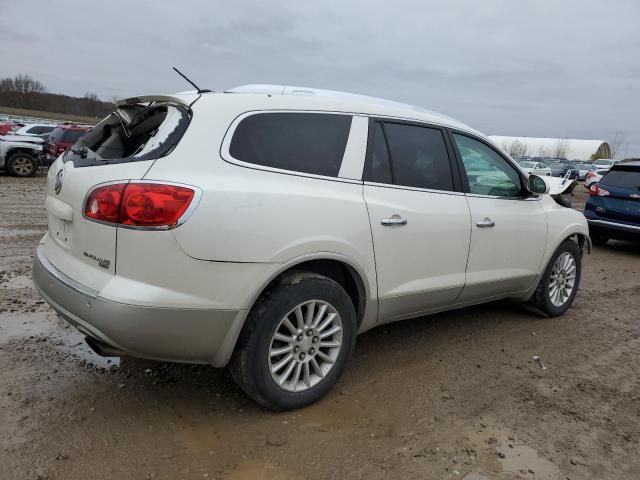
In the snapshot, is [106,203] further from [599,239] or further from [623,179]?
[599,239]

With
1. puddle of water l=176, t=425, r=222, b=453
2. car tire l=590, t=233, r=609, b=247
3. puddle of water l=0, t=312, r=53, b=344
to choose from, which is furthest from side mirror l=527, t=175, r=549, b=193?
car tire l=590, t=233, r=609, b=247

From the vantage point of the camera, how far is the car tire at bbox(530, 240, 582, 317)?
16.4ft

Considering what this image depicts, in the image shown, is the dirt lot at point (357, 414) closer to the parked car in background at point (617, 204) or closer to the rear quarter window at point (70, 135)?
the parked car in background at point (617, 204)

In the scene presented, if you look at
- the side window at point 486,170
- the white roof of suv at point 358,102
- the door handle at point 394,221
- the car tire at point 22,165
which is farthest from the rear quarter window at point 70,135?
the door handle at point 394,221

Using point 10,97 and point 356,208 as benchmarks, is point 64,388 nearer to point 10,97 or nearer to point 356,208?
point 356,208

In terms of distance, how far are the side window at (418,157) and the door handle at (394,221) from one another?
0.84 feet

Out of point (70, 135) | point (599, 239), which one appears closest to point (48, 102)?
point (70, 135)

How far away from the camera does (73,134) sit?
752 inches

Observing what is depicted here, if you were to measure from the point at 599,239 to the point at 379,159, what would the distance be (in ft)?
27.3

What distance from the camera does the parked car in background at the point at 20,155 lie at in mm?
15202

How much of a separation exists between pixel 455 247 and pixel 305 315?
4.43 ft

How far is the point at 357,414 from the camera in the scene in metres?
3.19

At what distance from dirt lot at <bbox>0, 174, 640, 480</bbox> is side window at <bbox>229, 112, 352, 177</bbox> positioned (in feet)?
4.78

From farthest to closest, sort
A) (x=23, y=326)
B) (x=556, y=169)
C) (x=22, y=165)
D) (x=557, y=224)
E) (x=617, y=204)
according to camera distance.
Result: (x=556, y=169), (x=22, y=165), (x=617, y=204), (x=557, y=224), (x=23, y=326)
